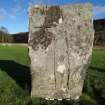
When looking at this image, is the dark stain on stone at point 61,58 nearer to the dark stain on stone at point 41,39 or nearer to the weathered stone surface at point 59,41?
the weathered stone surface at point 59,41

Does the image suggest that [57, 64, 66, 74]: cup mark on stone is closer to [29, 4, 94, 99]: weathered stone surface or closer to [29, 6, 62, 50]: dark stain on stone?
[29, 4, 94, 99]: weathered stone surface

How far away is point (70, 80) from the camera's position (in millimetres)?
8891

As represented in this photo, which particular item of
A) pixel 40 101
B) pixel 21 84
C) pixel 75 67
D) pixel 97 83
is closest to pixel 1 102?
pixel 40 101

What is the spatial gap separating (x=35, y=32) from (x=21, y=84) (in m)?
2.55

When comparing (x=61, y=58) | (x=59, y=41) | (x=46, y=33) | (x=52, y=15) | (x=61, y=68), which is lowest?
(x=61, y=68)

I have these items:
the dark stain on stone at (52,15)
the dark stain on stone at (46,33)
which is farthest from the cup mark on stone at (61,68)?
the dark stain on stone at (52,15)

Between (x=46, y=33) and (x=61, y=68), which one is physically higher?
(x=46, y=33)

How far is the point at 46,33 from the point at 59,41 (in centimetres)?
41

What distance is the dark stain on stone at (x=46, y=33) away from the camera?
873 centimetres

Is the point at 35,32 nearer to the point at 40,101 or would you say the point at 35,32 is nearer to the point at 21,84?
the point at 40,101

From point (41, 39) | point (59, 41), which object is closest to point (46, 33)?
point (41, 39)

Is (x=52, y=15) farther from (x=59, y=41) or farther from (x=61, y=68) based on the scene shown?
(x=61, y=68)

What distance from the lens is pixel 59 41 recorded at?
870 cm

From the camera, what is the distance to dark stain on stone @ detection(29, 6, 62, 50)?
344 inches
